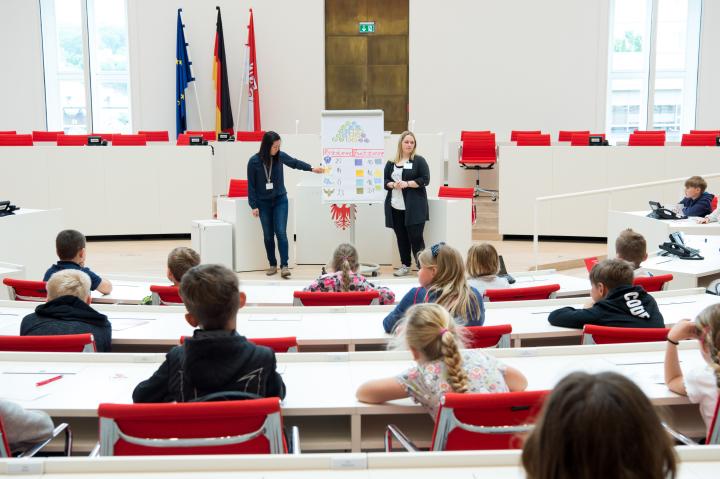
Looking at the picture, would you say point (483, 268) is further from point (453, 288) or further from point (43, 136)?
point (43, 136)

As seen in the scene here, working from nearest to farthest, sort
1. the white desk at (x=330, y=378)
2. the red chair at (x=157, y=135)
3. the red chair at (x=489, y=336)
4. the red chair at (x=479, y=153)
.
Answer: the white desk at (x=330, y=378), the red chair at (x=489, y=336), the red chair at (x=479, y=153), the red chair at (x=157, y=135)

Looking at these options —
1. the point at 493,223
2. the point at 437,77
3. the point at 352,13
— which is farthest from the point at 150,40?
the point at 493,223

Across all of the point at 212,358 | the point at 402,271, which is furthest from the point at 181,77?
the point at 212,358

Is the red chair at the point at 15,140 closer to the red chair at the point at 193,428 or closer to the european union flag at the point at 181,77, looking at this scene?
the european union flag at the point at 181,77

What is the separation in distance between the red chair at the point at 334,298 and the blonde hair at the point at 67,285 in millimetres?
1137

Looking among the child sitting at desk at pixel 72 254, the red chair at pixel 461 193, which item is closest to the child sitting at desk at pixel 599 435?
the child sitting at desk at pixel 72 254

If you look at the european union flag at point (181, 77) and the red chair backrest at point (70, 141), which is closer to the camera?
the red chair backrest at point (70, 141)

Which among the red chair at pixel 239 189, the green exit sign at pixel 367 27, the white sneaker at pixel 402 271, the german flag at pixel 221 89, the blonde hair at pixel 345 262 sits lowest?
the white sneaker at pixel 402 271

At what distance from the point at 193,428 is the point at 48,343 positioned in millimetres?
1241

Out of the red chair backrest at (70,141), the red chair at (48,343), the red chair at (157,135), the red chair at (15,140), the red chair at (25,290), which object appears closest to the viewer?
the red chair at (48,343)

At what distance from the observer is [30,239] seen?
22.7 feet

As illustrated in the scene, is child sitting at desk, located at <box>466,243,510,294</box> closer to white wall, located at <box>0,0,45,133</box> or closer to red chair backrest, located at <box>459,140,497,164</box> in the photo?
red chair backrest, located at <box>459,140,497,164</box>

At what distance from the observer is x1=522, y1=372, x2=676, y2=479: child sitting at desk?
40.0 inches

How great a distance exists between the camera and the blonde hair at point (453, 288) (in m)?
3.36
